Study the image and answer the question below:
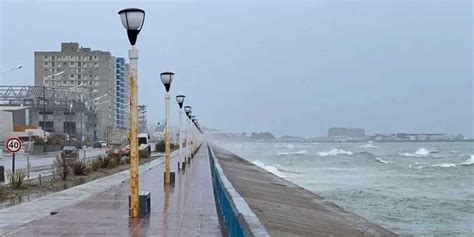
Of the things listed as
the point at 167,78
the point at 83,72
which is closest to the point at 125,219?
the point at 167,78

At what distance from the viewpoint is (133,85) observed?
42.0 ft

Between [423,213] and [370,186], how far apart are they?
14.7 m

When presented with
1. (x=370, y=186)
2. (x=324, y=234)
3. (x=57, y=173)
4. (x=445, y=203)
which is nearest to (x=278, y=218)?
(x=324, y=234)

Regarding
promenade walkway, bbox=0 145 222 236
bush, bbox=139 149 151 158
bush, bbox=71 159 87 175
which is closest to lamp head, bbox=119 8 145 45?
promenade walkway, bbox=0 145 222 236

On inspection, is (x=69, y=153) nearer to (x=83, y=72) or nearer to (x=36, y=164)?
(x=36, y=164)

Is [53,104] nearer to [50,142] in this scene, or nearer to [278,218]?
[50,142]

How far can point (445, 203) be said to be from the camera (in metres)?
33.2

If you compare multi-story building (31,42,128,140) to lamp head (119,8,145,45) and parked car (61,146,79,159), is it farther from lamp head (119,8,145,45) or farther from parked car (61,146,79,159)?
lamp head (119,8,145,45)

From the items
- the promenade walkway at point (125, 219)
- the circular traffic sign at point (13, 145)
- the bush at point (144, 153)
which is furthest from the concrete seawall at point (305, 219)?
the bush at point (144, 153)

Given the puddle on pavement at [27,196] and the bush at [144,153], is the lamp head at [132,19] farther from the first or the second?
the bush at [144,153]

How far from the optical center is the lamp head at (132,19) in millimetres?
12031

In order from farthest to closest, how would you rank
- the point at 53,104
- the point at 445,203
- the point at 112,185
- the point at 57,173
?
the point at 53,104 → the point at 445,203 → the point at 57,173 → the point at 112,185

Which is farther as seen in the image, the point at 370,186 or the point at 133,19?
the point at 370,186

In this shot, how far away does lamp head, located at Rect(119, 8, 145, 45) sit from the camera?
12031 millimetres
